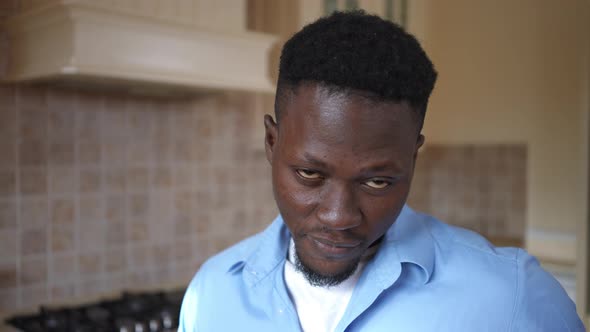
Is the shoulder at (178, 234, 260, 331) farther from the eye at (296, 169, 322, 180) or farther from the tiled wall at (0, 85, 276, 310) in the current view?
the tiled wall at (0, 85, 276, 310)

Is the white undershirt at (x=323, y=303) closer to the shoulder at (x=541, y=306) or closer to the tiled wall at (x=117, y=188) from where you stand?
the shoulder at (x=541, y=306)

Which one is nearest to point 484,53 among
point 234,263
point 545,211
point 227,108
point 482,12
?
point 482,12

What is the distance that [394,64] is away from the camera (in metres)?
0.57

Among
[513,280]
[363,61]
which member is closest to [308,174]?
[363,61]

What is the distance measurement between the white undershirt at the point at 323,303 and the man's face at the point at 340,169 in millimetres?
64

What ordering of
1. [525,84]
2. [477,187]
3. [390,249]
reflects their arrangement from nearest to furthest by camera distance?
[390,249] → [525,84] → [477,187]

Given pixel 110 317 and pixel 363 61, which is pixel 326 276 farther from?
pixel 110 317

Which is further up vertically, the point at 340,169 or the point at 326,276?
the point at 340,169

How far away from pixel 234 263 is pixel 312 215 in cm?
23

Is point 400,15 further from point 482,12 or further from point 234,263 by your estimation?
point 234,263

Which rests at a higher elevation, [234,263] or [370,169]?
[370,169]

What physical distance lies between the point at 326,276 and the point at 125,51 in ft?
2.63

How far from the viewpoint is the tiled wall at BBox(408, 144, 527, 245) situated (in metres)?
2.58

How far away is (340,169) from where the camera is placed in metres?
0.58
